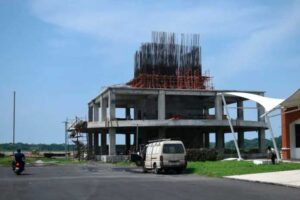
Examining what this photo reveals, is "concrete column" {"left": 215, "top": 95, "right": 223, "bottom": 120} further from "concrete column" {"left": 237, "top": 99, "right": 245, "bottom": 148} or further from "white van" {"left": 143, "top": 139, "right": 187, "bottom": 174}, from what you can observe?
"white van" {"left": 143, "top": 139, "right": 187, "bottom": 174}

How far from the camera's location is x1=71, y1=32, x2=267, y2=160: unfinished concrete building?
212 feet

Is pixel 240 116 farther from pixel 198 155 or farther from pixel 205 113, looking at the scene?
pixel 198 155

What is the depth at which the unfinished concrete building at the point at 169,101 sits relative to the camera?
64.8 m

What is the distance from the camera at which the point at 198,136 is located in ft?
237

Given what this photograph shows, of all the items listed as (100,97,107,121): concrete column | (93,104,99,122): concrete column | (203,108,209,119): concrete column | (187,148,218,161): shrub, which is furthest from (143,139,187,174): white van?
(93,104,99,122): concrete column

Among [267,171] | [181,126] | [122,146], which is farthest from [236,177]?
[122,146]

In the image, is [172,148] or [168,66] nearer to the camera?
[172,148]

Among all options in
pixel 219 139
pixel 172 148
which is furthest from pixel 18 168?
pixel 219 139

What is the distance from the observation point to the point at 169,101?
71250 millimetres

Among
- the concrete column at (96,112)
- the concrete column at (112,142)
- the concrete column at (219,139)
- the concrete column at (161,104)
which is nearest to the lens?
the concrete column at (161,104)

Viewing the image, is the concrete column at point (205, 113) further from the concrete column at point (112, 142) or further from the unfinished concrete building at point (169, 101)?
the concrete column at point (112, 142)

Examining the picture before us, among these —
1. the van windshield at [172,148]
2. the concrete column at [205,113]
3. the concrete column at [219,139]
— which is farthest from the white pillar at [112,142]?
the van windshield at [172,148]

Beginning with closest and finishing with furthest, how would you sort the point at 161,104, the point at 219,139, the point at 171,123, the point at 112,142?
1. the point at 171,123
2. the point at 161,104
3. the point at 112,142
4. the point at 219,139

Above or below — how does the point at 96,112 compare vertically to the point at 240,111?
above
